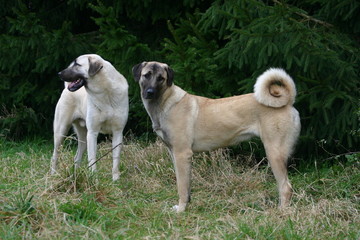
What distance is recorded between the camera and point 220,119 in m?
5.66

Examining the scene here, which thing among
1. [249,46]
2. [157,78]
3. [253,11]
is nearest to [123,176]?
[157,78]

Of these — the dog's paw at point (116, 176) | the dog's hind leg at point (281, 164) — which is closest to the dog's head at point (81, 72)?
the dog's paw at point (116, 176)

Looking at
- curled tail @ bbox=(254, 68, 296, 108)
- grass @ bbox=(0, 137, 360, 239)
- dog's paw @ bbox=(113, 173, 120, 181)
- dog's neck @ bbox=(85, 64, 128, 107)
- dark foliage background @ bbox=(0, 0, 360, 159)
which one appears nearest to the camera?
grass @ bbox=(0, 137, 360, 239)

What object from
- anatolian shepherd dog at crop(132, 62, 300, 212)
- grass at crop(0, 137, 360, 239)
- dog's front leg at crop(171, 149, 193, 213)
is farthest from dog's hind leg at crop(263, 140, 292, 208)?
dog's front leg at crop(171, 149, 193, 213)

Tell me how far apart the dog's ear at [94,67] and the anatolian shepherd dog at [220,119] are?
2.71 ft

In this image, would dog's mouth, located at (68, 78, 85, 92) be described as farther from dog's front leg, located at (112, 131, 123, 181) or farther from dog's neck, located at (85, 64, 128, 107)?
dog's front leg, located at (112, 131, 123, 181)

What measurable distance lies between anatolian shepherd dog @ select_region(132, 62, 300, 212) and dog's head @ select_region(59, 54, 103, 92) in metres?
0.85

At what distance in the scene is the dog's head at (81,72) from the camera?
256 inches

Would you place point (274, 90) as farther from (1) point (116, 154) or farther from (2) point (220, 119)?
(1) point (116, 154)

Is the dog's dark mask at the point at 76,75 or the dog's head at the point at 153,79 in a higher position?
the dog's head at the point at 153,79

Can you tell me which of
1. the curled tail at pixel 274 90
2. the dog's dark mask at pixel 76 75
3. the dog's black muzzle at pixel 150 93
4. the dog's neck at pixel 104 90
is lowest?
the dog's neck at pixel 104 90

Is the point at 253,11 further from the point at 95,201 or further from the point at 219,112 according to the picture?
the point at 95,201

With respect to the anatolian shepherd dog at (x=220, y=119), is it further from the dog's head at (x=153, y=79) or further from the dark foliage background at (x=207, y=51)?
the dark foliage background at (x=207, y=51)

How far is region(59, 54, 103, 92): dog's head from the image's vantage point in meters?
6.51
